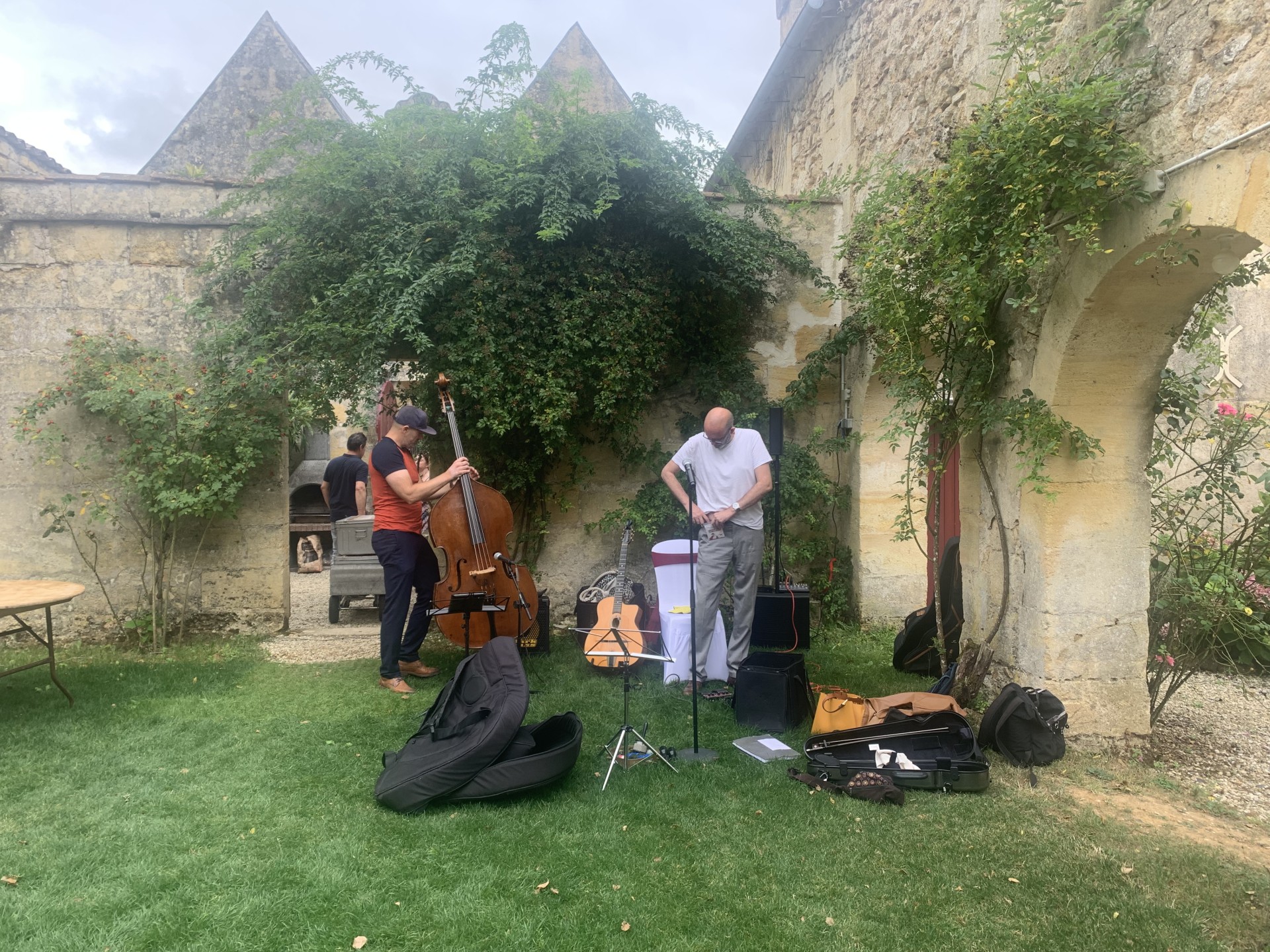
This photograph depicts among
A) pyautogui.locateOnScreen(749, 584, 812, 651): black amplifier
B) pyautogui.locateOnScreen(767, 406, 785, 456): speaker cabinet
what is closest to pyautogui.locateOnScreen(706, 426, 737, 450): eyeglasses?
pyautogui.locateOnScreen(767, 406, 785, 456): speaker cabinet

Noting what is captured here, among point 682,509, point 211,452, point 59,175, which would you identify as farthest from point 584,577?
point 59,175

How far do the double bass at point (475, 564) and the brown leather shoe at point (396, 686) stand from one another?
0.43m

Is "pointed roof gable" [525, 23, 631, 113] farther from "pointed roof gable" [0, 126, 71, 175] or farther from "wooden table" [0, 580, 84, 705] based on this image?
"wooden table" [0, 580, 84, 705]

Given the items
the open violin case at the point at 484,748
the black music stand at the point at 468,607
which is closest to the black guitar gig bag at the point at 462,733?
the open violin case at the point at 484,748

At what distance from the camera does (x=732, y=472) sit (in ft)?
16.2

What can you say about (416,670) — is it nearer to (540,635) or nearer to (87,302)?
(540,635)

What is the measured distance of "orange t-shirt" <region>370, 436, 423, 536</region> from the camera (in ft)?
15.6

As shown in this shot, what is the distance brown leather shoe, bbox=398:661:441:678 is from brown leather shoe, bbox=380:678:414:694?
139 millimetres

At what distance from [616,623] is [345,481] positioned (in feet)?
13.0

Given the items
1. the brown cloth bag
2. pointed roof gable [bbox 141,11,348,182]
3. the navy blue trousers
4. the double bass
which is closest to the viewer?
the brown cloth bag

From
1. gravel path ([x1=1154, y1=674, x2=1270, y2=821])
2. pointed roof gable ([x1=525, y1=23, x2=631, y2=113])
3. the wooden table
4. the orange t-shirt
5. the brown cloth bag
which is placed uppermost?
pointed roof gable ([x1=525, y1=23, x2=631, y2=113])

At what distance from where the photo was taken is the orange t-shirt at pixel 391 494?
15.6 ft

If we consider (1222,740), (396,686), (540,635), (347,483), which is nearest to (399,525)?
(396,686)

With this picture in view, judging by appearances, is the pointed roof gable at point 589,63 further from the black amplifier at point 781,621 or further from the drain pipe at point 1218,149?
the drain pipe at point 1218,149
